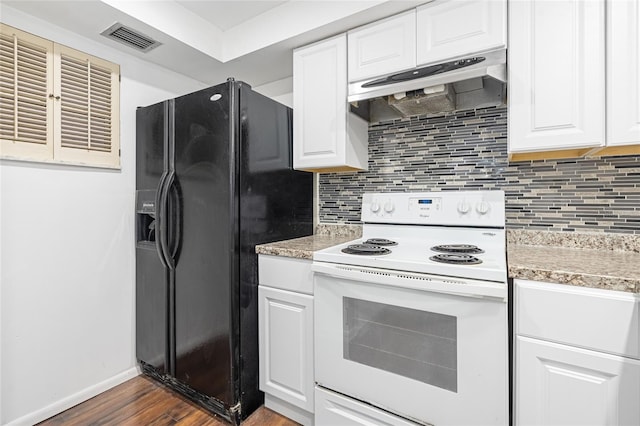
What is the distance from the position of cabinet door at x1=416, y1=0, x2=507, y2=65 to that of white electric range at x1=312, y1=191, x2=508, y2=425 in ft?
2.34

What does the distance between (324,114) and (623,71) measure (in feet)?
4.30

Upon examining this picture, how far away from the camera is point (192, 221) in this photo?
69.1 inches

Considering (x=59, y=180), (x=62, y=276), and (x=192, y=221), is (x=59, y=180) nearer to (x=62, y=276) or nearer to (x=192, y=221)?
(x=62, y=276)

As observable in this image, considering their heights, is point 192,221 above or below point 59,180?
below

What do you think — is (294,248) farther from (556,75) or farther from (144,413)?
(556,75)

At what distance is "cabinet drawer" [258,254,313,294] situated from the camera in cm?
159

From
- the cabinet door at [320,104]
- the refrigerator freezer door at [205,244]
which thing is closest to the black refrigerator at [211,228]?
the refrigerator freezer door at [205,244]

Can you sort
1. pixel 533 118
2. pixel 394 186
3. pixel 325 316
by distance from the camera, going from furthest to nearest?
pixel 394 186
pixel 325 316
pixel 533 118

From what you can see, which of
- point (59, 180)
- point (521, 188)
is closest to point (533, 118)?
point (521, 188)

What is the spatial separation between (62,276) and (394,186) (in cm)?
201

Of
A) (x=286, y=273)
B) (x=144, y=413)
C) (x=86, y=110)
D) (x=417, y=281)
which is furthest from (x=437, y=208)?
(x=86, y=110)

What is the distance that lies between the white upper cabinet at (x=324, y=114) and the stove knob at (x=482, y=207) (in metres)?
0.71

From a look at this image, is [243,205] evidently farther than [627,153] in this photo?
Yes

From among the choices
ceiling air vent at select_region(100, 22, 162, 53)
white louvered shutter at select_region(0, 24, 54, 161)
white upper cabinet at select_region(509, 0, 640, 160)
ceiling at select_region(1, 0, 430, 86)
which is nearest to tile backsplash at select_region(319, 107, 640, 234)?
white upper cabinet at select_region(509, 0, 640, 160)
